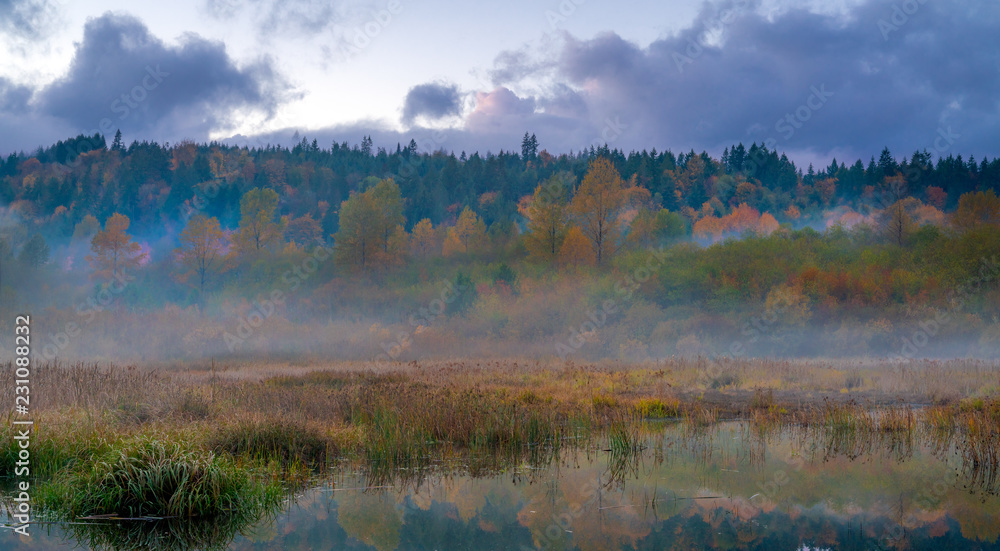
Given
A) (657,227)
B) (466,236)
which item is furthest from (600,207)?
(466,236)

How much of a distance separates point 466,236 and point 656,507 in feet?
252

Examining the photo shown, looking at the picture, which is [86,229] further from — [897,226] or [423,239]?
[897,226]

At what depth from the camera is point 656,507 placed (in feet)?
36.4

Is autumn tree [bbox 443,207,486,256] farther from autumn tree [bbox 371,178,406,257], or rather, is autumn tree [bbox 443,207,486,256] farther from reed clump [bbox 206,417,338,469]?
reed clump [bbox 206,417,338,469]

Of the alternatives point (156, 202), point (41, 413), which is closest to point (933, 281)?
point (41, 413)

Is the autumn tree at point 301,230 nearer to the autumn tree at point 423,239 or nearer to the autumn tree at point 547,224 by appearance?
the autumn tree at point 423,239

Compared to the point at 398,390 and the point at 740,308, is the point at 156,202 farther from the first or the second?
the point at 398,390

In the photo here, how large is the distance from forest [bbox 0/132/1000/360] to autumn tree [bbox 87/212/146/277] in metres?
0.28

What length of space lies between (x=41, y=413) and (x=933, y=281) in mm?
60118

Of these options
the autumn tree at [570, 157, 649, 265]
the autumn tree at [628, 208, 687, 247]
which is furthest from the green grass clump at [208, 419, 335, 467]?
the autumn tree at [628, 208, 687, 247]

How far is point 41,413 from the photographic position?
14609 mm

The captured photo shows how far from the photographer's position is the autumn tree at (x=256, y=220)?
3127 inches

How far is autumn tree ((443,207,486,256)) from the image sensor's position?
8169 centimetres

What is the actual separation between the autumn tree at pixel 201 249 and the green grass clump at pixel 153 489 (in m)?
68.3
